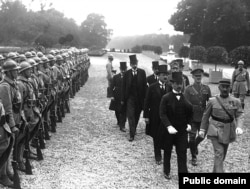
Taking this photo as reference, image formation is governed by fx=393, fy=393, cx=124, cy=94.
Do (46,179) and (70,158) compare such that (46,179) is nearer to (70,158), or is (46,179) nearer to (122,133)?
(70,158)

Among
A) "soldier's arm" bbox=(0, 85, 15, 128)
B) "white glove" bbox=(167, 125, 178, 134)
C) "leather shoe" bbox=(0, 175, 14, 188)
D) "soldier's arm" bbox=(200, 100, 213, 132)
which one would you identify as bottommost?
"leather shoe" bbox=(0, 175, 14, 188)

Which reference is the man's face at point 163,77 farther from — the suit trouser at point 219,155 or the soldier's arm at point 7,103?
the soldier's arm at point 7,103

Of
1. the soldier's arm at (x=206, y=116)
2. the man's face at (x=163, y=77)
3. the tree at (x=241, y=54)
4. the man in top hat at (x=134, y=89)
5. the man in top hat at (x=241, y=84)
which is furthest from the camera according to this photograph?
the tree at (x=241, y=54)

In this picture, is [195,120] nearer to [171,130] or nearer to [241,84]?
[171,130]

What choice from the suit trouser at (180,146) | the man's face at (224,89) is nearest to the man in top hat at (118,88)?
the suit trouser at (180,146)

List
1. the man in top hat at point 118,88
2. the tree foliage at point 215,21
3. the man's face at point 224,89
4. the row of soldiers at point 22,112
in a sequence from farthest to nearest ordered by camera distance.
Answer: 1. the tree foliage at point 215,21
2. the man in top hat at point 118,88
3. the man's face at point 224,89
4. the row of soldiers at point 22,112

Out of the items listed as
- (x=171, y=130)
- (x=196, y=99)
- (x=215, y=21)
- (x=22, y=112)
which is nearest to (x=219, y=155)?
(x=171, y=130)

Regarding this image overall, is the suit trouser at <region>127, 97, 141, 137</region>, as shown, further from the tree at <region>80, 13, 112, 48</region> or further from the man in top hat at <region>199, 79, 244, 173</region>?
the tree at <region>80, 13, 112, 48</region>

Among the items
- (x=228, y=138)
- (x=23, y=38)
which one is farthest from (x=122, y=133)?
(x=23, y=38)

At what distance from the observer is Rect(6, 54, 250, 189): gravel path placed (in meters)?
6.69

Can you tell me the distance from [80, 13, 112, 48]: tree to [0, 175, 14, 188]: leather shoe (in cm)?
7481

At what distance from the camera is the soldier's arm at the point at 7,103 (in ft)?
20.1

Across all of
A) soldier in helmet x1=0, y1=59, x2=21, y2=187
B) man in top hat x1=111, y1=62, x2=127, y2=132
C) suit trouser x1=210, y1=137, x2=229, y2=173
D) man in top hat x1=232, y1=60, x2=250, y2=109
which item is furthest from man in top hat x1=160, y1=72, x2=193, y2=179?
man in top hat x1=232, y1=60, x2=250, y2=109

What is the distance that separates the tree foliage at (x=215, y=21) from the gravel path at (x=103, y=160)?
33660mm
